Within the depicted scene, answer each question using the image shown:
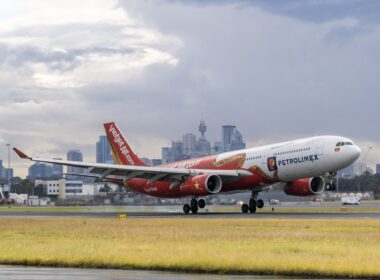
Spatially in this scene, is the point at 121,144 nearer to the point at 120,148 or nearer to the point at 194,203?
the point at 120,148

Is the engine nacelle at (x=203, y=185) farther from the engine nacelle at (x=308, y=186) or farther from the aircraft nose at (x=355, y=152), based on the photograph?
the aircraft nose at (x=355, y=152)

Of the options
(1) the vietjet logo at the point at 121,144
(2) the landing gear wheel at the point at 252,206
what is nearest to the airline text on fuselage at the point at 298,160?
(2) the landing gear wheel at the point at 252,206

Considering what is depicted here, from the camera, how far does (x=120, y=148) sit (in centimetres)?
8581

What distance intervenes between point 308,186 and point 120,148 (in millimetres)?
23762

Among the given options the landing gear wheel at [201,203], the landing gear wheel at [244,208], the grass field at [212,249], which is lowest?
the grass field at [212,249]

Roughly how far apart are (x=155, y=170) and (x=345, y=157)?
16.8m

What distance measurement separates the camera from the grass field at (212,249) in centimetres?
2352

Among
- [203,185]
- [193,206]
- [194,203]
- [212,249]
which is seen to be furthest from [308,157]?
[212,249]

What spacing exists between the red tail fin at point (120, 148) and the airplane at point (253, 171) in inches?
274

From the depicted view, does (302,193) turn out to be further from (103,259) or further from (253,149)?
(103,259)

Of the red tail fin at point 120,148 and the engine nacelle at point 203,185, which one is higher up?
the red tail fin at point 120,148

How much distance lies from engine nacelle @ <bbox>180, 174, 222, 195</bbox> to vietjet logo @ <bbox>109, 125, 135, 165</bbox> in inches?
643

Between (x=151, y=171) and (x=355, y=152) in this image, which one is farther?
(x=151, y=171)

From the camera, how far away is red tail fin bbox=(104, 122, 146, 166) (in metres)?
84.9
